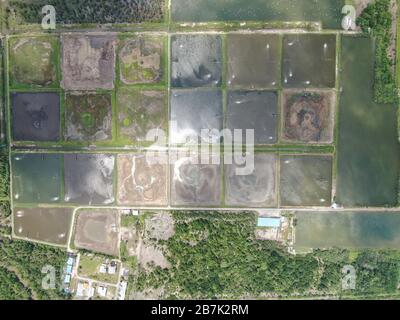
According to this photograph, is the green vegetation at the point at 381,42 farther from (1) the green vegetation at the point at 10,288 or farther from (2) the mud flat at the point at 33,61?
(1) the green vegetation at the point at 10,288

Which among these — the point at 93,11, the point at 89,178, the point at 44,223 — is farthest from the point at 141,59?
the point at 44,223

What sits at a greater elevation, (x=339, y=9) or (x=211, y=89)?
(x=339, y=9)

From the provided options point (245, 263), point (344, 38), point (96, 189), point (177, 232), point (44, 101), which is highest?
point (344, 38)

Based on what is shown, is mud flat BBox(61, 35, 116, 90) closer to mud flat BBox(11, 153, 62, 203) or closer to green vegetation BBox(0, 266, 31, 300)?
mud flat BBox(11, 153, 62, 203)

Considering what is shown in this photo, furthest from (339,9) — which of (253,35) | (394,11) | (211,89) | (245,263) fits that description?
(245,263)

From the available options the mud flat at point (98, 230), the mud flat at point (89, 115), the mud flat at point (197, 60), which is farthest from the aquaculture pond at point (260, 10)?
the mud flat at point (98, 230)

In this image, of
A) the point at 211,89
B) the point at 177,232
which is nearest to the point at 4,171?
the point at 177,232

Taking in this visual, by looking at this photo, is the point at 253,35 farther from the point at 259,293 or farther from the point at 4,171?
the point at 4,171

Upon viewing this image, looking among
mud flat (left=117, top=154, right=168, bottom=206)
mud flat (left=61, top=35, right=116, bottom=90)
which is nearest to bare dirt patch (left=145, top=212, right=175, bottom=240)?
mud flat (left=117, top=154, right=168, bottom=206)
